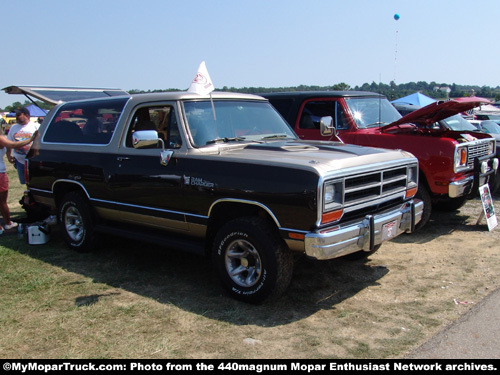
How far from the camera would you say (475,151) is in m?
6.84

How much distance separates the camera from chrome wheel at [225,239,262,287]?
4.33 meters

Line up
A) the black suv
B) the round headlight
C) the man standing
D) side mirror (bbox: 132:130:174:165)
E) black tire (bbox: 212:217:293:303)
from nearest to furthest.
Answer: the black suv, black tire (bbox: 212:217:293:303), side mirror (bbox: 132:130:174:165), the round headlight, the man standing

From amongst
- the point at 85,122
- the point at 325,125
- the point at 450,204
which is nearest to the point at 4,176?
the point at 85,122

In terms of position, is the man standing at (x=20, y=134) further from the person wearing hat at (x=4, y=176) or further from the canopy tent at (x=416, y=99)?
the canopy tent at (x=416, y=99)

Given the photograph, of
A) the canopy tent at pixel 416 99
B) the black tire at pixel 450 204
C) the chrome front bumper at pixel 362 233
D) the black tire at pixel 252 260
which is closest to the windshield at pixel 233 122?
the black tire at pixel 252 260

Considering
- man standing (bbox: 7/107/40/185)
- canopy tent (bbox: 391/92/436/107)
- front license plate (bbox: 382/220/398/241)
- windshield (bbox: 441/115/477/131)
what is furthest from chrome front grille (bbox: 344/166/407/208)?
canopy tent (bbox: 391/92/436/107)

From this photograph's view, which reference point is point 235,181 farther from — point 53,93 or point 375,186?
point 53,93

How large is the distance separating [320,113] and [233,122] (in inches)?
122

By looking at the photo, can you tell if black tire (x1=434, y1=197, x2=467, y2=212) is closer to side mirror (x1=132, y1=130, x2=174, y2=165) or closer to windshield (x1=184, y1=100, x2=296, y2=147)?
windshield (x1=184, y1=100, x2=296, y2=147)

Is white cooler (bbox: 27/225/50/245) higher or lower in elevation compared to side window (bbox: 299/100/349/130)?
lower

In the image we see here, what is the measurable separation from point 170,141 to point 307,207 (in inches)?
74.2

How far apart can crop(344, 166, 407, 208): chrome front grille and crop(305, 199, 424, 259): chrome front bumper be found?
7.0 inches

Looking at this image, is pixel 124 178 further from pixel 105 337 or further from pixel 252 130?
pixel 105 337

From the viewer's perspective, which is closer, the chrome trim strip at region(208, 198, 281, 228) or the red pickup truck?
the chrome trim strip at region(208, 198, 281, 228)
